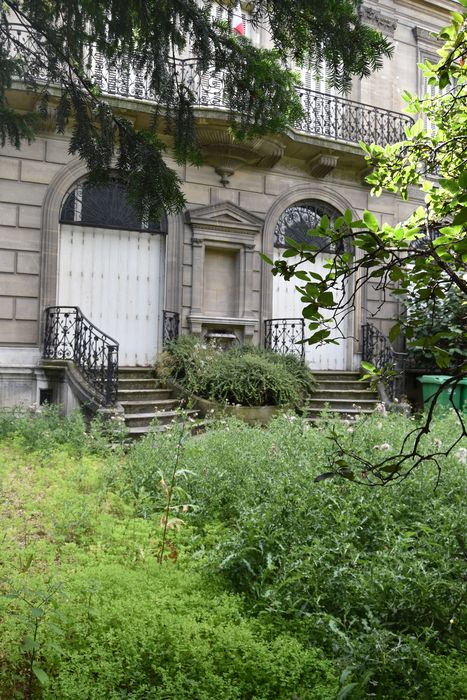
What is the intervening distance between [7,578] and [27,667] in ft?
2.45

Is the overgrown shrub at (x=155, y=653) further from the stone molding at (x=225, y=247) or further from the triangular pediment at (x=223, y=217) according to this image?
the triangular pediment at (x=223, y=217)

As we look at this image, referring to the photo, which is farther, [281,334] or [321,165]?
[321,165]

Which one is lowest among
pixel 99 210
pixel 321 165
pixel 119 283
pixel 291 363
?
pixel 291 363

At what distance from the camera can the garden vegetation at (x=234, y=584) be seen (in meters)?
2.39

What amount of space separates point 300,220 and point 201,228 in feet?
8.87

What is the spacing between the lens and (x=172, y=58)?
11.9 ft

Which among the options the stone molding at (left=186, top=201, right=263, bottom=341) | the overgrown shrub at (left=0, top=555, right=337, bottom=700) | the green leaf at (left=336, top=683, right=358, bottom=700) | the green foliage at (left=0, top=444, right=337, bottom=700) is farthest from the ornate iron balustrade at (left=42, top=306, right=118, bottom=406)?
the green leaf at (left=336, top=683, right=358, bottom=700)

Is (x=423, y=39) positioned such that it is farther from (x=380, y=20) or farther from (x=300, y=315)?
(x=300, y=315)

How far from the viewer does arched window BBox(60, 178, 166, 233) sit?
439 inches

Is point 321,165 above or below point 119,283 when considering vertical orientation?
above

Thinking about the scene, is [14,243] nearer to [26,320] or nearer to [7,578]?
[26,320]

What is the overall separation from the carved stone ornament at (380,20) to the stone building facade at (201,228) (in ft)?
0.11

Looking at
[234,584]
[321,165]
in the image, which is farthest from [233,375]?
[234,584]

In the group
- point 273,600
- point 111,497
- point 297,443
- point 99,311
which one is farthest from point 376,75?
point 273,600
